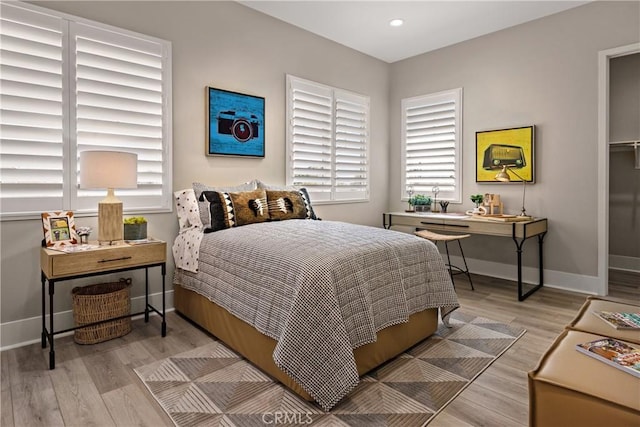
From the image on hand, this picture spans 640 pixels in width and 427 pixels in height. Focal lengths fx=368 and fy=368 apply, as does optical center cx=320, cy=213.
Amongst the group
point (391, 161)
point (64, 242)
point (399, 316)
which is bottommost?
point (399, 316)

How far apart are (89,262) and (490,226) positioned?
3416mm

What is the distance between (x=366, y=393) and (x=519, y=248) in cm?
232

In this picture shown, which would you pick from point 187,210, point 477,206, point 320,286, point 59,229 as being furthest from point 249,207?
point 477,206

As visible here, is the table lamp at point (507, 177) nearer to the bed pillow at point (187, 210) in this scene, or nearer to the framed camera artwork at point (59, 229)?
the bed pillow at point (187, 210)

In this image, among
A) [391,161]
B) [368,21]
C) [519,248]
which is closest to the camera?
[519,248]

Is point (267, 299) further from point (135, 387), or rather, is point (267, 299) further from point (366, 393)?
point (135, 387)

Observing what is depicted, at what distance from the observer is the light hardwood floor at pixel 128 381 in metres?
1.72

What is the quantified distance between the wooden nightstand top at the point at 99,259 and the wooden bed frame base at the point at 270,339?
48 centimetres

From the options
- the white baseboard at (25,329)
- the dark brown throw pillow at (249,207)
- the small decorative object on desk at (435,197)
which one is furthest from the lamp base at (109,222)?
the small decorative object on desk at (435,197)

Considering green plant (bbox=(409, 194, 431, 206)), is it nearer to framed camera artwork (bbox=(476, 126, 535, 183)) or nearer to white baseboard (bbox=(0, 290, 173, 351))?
framed camera artwork (bbox=(476, 126, 535, 183))

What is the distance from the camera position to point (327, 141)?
14.6 ft

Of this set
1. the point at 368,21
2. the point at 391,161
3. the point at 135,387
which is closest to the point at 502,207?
the point at 391,161

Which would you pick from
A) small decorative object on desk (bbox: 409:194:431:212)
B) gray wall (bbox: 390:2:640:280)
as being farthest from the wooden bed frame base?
small decorative object on desk (bbox: 409:194:431:212)

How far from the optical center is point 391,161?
5293 millimetres
